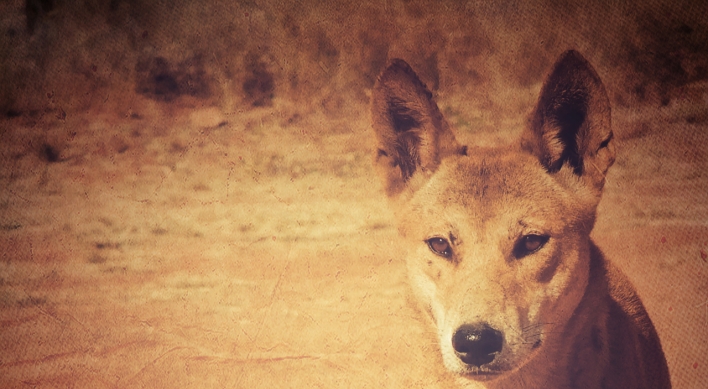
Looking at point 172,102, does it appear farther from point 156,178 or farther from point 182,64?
point 156,178

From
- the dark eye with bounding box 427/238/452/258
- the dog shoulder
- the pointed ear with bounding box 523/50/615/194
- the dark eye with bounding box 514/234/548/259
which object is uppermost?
the pointed ear with bounding box 523/50/615/194

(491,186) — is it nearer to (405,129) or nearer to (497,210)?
(497,210)

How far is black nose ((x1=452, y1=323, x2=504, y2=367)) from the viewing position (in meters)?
1.91

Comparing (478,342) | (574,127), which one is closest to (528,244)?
(478,342)

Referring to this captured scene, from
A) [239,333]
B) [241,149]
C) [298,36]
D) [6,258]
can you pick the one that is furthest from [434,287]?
[6,258]

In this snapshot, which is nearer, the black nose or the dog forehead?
the black nose

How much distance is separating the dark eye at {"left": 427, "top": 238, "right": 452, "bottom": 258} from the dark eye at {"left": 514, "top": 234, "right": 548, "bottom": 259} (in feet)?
0.89

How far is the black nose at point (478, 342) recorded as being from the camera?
6.27 feet

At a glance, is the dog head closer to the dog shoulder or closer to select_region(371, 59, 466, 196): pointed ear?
select_region(371, 59, 466, 196): pointed ear

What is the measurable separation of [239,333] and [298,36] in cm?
145

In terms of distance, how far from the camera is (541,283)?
1993mm

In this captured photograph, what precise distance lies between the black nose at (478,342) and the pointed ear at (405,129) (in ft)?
2.28
